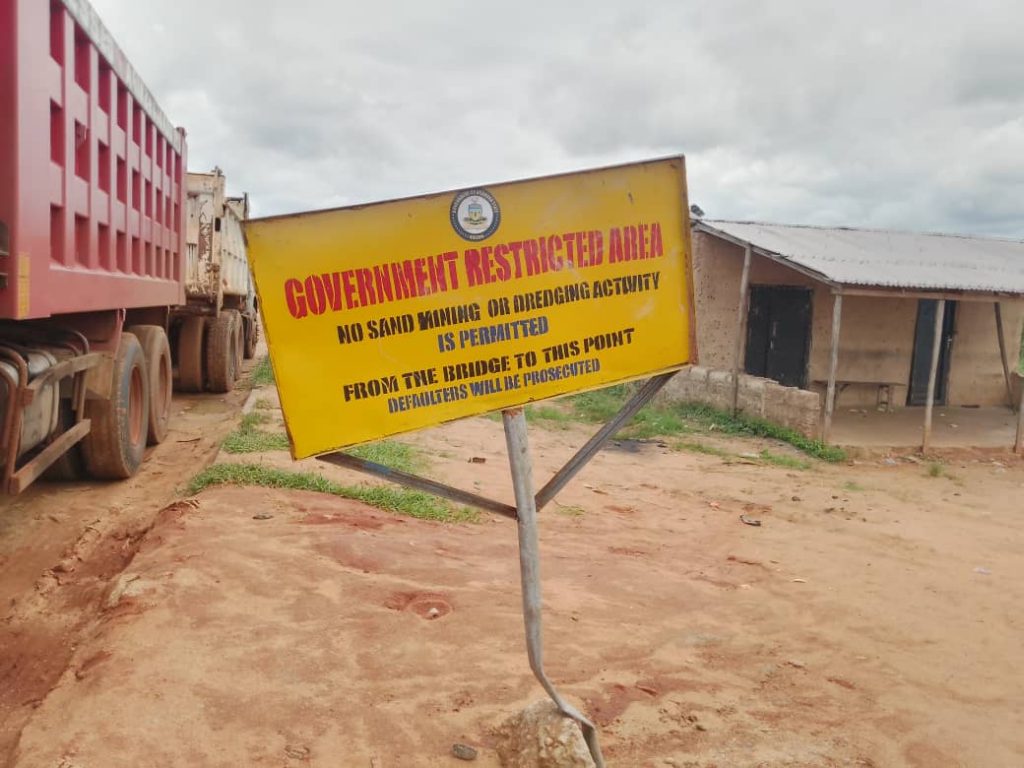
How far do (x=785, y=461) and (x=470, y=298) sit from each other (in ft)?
26.7

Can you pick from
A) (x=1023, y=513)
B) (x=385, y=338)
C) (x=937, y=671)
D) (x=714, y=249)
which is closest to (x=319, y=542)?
(x=385, y=338)

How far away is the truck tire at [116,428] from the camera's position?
6066 millimetres

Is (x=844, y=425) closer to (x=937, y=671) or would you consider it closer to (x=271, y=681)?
(x=937, y=671)

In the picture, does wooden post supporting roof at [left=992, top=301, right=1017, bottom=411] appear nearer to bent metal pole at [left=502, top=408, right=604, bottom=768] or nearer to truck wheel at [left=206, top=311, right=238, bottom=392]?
truck wheel at [left=206, top=311, right=238, bottom=392]

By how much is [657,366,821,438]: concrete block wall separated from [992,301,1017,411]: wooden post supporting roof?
11.2ft

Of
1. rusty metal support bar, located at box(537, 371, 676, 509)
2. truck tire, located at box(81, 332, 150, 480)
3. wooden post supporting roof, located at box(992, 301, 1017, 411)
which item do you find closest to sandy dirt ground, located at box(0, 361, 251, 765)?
truck tire, located at box(81, 332, 150, 480)

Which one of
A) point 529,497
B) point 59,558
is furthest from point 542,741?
point 59,558

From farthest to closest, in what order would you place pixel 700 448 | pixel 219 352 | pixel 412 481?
pixel 219 352 < pixel 700 448 < pixel 412 481

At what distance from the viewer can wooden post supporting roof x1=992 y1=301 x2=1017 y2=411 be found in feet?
40.7

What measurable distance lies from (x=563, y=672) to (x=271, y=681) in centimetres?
123

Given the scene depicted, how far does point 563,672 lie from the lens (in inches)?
140

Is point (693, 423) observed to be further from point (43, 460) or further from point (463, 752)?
point (463, 752)

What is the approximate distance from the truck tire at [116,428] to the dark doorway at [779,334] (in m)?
9.70

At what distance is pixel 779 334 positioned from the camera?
1339 centimetres
